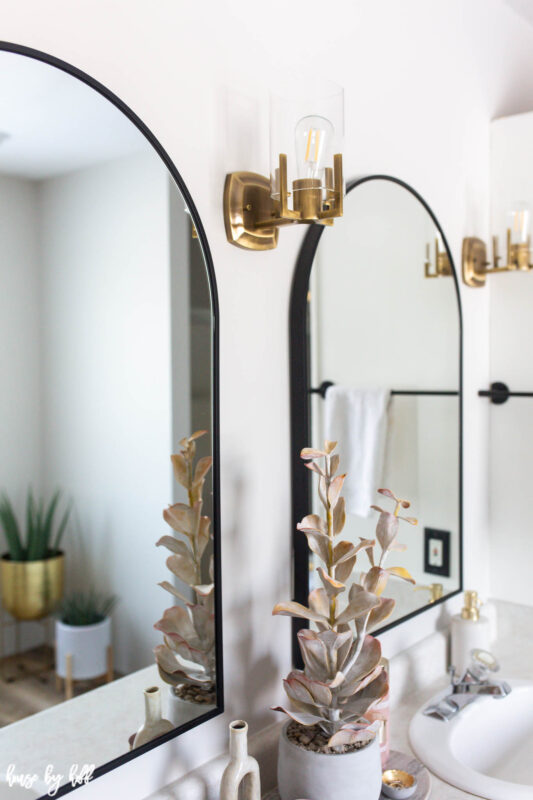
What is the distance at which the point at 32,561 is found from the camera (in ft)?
2.55

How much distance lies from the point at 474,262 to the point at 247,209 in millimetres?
787

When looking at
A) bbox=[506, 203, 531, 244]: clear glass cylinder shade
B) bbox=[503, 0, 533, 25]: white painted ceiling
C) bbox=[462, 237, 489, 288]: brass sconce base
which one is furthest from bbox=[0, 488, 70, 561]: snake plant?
bbox=[503, 0, 533, 25]: white painted ceiling

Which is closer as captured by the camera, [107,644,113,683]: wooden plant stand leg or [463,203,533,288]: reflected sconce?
[107,644,113,683]: wooden plant stand leg

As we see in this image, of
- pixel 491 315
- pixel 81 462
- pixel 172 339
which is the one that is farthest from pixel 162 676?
pixel 491 315

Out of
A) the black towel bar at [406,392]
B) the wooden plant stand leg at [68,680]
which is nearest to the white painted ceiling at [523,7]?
the black towel bar at [406,392]

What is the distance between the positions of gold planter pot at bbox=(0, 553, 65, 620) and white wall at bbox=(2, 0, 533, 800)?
0.80ft

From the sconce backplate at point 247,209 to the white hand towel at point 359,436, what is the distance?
304 millimetres

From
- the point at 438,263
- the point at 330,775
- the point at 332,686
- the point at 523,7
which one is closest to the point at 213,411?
the point at 332,686

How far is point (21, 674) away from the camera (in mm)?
776

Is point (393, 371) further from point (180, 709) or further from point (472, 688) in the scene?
point (180, 709)

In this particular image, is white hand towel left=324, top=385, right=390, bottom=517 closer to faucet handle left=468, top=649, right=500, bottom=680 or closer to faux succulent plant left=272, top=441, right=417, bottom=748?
faux succulent plant left=272, top=441, right=417, bottom=748

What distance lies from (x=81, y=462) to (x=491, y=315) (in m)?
1.21

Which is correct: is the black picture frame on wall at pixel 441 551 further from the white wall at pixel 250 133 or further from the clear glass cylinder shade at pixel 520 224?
the clear glass cylinder shade at pixel 520 224

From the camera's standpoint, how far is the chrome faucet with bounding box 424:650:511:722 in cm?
130
